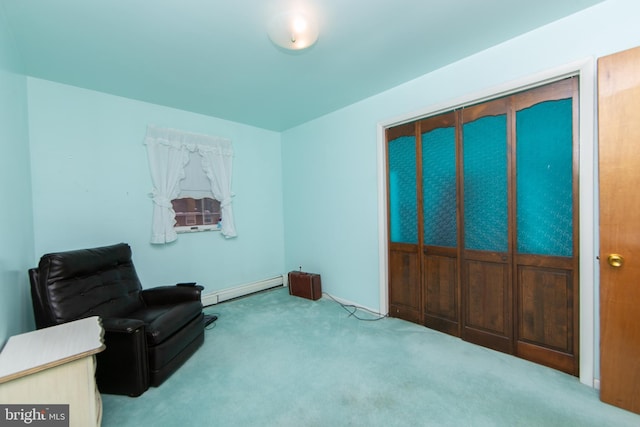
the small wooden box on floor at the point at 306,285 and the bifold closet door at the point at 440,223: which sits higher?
the bifold closet door at the point at 440,223

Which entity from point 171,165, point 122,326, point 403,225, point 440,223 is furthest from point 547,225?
point 171,165

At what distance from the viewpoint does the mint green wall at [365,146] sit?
173 centimetres

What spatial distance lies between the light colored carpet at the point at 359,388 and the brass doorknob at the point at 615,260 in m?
0.87

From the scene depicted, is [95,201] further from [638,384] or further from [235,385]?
[638,384]

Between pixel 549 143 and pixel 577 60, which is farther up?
pixel 577 60

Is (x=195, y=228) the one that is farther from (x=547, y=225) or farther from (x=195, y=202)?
(x=547, y=225)

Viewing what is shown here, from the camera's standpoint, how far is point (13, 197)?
5.86ft

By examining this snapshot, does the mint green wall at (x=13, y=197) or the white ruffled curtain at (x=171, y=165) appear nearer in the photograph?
the mint green wall at (x=13, y=197)

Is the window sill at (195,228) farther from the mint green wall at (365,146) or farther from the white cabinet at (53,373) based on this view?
→ the white cabinet at (53,373)

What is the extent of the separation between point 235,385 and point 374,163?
2490mm

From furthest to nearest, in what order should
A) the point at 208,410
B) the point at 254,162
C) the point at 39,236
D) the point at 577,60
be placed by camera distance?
1. the point at 254,162
2. the point at 39,236
3. the point at 577,60
4. the point at 208,410

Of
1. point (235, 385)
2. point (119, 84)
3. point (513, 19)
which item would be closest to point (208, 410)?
point (235, 385)

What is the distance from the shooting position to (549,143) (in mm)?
1913

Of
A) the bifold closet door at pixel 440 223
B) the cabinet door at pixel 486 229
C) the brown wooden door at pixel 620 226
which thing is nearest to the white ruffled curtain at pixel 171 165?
the bifold closet door at pixel 440 223
